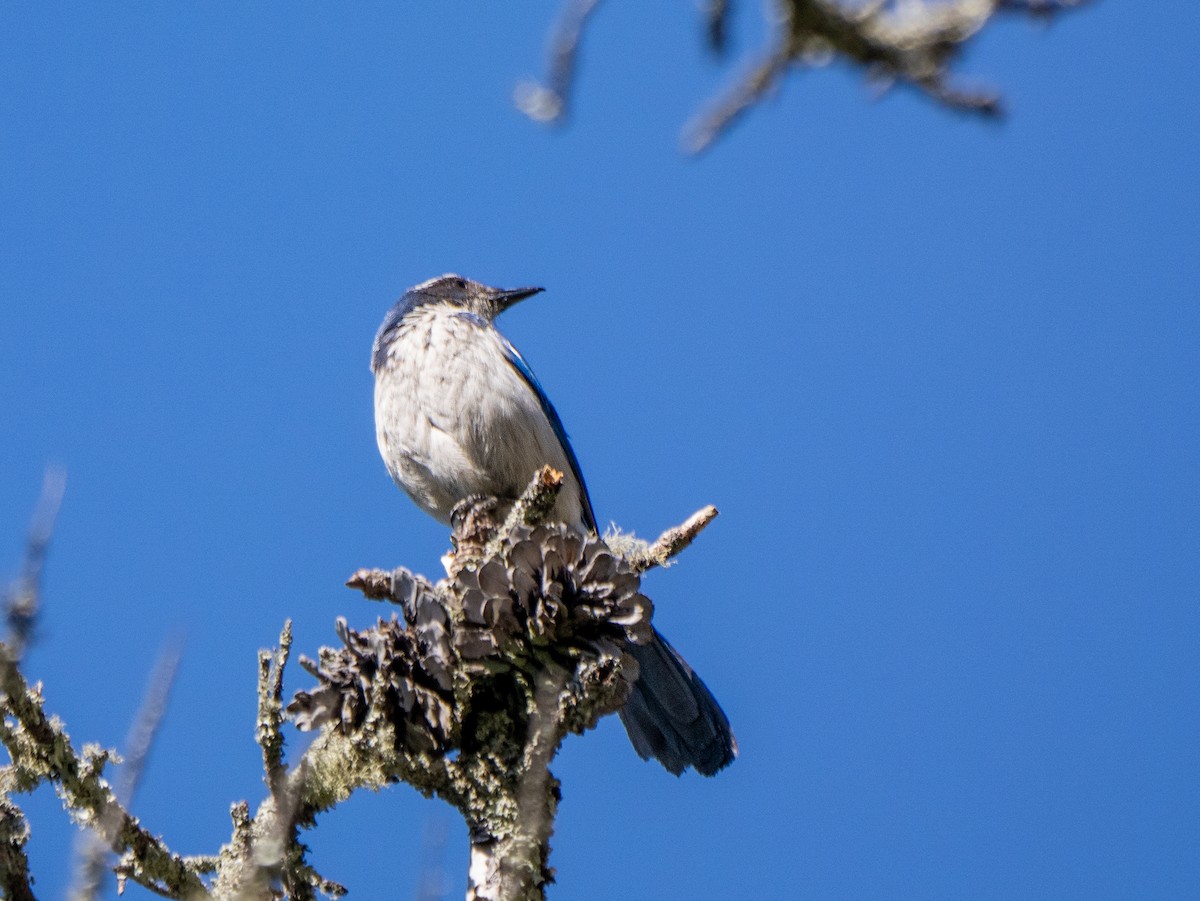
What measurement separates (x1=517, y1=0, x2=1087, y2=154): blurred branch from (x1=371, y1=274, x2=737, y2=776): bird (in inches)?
131

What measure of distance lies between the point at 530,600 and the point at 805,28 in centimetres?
213

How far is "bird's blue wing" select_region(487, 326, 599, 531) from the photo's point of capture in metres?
6.11

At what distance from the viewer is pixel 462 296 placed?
7.20m

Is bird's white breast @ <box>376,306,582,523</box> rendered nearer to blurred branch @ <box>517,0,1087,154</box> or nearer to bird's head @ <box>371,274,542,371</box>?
bird's head @ <box>371,274,542,371</box>

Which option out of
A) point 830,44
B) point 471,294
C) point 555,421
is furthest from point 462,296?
point 830,44

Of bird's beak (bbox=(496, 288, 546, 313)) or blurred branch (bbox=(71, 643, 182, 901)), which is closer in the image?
blurred branch (bbox=(71, 643, 182, 901))

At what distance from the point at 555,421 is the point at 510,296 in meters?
1.34

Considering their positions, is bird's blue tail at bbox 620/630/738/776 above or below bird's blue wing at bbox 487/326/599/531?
below

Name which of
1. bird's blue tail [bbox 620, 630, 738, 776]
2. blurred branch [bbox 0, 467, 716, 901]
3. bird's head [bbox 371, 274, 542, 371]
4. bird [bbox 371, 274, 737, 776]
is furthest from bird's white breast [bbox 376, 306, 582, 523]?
blurred branch [bbox 0, 467, 716, 901]

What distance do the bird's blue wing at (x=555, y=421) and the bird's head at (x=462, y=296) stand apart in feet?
2.63

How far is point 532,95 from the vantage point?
64.7 inches

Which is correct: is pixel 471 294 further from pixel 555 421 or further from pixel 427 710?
pixel 427 710

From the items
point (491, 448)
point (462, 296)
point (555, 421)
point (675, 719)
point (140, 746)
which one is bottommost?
point (140, 746)

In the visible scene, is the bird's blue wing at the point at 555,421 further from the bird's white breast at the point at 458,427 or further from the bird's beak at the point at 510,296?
the bird's beak at the point at 510,296
